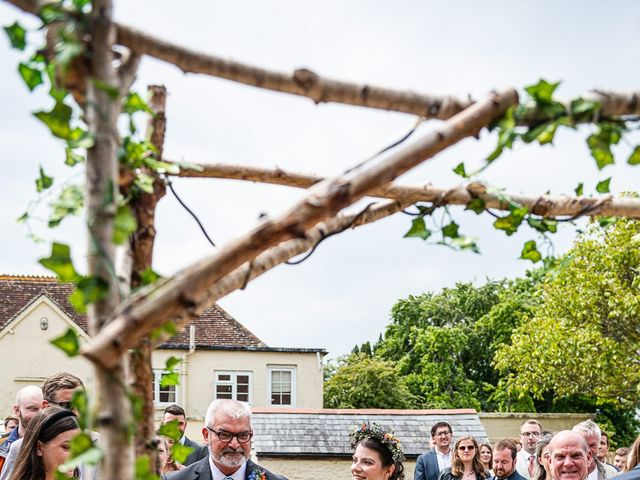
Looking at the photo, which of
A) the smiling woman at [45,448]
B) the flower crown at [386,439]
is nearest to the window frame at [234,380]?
the flower crown at [386,439]

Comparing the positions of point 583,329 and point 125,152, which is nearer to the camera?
point 125,152

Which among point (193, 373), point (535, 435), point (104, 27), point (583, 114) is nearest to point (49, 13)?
point (104, 27)

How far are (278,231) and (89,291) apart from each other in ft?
1.35

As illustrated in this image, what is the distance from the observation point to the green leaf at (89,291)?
1.75m

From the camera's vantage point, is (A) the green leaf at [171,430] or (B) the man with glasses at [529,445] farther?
(B) the man with glasses at [529,445]

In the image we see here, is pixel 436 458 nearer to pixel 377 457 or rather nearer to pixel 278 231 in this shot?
pixel 377 457

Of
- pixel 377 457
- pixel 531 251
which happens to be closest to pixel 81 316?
pixel 377 457

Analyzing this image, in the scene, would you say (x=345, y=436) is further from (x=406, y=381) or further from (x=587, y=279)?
(x=406, y=381)

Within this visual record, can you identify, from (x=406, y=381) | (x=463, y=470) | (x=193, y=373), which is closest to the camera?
(x=463, y=470)

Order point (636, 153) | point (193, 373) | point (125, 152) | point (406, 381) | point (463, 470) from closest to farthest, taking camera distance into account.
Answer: point (125, 152), point (636, 153), point (463, 470), point (193, 373), point (406, 381)

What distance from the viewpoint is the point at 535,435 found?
10.1 m

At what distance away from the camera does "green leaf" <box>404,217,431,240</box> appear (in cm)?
242

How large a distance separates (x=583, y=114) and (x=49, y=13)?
1.22m

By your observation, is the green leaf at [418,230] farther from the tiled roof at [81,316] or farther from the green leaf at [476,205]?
the tiled roof at [81,316]
